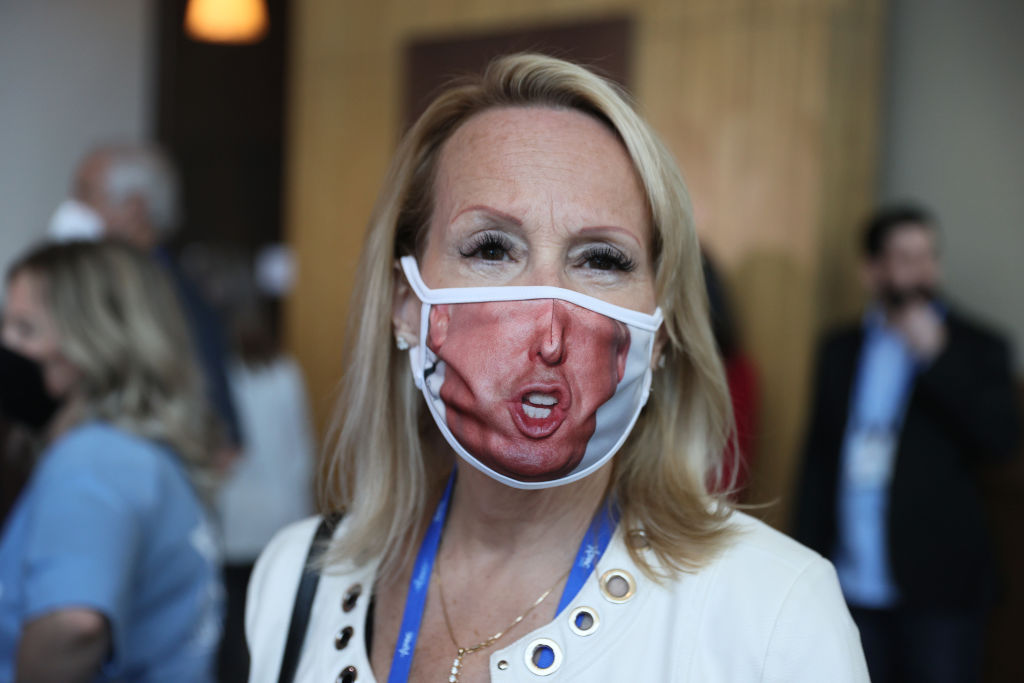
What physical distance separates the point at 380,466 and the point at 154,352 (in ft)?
3.19

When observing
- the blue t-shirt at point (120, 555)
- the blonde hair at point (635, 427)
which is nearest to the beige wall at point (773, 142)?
the blue t-shirt at point (120, 555)

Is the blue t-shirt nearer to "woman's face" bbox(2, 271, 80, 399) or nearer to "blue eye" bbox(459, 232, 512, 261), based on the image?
"woman's face" bbox(2, 271, 80, 399)

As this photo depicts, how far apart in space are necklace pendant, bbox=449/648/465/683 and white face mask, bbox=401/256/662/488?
0.92ft

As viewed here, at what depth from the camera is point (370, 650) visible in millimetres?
1562

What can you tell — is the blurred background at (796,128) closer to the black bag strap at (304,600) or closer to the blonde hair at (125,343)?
the blonde hair at (125,343)

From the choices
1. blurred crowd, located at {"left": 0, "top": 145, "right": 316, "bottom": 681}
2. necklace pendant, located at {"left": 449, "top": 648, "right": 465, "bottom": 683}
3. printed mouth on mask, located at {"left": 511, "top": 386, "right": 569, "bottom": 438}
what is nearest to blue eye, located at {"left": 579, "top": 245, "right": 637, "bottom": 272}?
printed mouth on mask, located at {"left": 511, "top": 386, "right": 569, "bottom": 438}

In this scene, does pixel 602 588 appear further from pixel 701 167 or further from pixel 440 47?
pixel 440 47

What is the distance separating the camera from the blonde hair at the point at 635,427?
5.04 ft

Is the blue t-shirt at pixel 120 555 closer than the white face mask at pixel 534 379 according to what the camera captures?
No

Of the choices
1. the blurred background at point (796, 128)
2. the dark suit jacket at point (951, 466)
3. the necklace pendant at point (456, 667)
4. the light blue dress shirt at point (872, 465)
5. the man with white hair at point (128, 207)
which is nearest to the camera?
the necklace pendant at point (456, 667)

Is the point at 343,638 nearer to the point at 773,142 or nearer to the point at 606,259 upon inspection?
the point at 606,259

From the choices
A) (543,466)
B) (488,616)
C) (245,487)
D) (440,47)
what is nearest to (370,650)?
(488,616)

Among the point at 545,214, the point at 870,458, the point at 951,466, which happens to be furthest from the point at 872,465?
the point at 545,214

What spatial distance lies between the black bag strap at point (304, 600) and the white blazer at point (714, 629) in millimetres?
88
